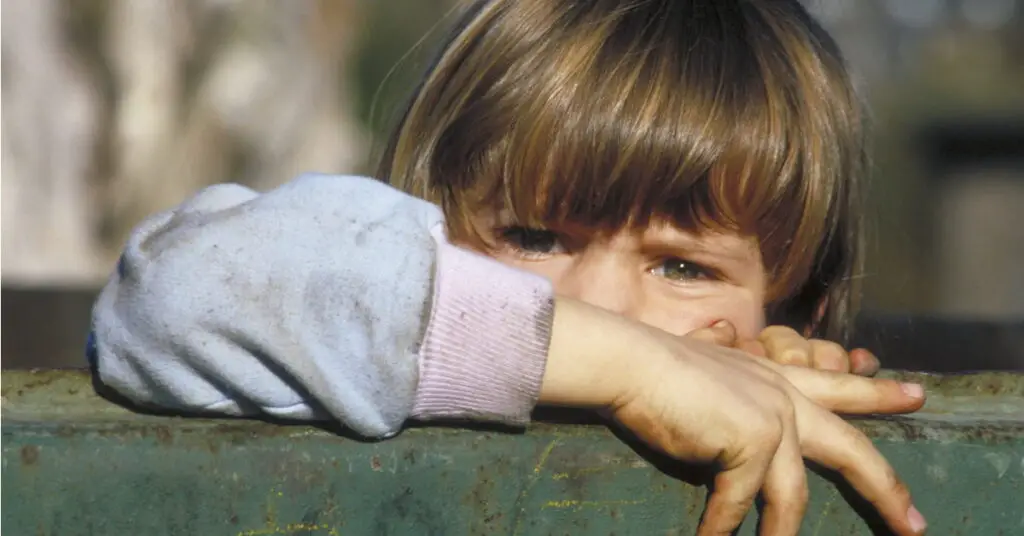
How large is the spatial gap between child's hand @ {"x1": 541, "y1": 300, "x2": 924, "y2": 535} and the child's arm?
0.10ft

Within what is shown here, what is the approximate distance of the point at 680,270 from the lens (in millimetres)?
1420

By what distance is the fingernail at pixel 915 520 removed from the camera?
80 centimetres

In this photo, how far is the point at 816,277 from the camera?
167cm

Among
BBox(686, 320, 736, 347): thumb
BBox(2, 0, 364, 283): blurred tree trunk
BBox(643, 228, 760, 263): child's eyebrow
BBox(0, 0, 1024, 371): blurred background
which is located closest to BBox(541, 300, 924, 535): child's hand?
BBox(686, 320, 736, 347): thumb

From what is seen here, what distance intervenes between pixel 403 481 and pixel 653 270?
2.26 feet

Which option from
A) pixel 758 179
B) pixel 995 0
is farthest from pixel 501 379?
pixel 995 0

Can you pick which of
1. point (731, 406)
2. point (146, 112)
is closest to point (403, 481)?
point (731, 406)

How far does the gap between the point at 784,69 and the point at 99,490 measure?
1.02 m

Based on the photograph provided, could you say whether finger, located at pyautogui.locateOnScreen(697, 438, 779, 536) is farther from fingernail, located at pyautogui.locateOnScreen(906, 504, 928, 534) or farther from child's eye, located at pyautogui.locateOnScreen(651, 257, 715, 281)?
child's eye, located at pyautogui.locateOnScreen(651, 257, 715, 281)

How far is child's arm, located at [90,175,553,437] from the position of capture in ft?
2.70

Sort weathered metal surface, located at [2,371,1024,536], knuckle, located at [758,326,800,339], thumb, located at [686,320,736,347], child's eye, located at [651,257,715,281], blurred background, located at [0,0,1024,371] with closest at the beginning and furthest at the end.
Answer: weathered metal surface, located at [2,371,1024,536] < thumb, located at [686,320,736,347] < knuckle, located at [758,326,800,339] < child's eye, located at [651,257,715,281] < blurred background, located at [0,0,1024,371]

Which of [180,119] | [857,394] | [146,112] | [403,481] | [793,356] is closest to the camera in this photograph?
[403,481]

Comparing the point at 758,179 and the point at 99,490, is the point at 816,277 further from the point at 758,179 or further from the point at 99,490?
the point at 99,490

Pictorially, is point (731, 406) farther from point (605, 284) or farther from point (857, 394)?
point (605, 284)
